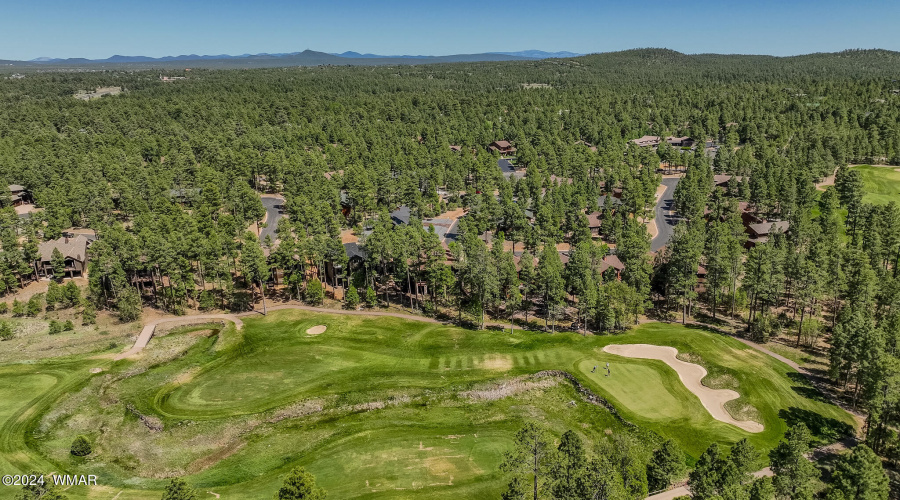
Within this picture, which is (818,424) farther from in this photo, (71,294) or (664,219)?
(71,294)

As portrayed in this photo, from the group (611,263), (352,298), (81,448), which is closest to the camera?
(81,448)

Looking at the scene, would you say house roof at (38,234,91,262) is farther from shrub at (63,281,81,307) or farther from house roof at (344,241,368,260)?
house roof at (344,241,368,260)

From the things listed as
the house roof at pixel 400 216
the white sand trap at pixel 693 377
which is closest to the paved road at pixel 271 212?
the house roof at pixel 400 216

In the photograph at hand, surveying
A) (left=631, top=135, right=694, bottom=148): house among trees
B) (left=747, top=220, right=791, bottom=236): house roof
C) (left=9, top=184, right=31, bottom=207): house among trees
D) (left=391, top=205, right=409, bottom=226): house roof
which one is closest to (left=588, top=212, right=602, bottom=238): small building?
(left=747, top=220, right=791, bottom=236): house roof

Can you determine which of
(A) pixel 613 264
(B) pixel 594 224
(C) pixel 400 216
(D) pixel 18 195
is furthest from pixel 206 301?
(D) pixel 18 195

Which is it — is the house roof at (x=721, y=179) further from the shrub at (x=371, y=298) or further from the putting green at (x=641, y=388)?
the shrub at (x=371, y=298)
